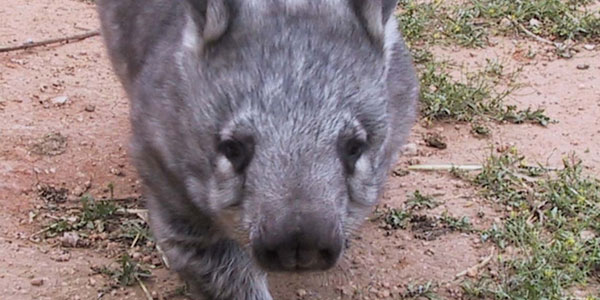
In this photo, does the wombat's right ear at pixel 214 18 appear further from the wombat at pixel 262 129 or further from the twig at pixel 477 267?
the twig at pixel 477 267

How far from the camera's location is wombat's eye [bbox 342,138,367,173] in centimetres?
306

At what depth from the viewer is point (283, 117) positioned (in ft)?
9.66

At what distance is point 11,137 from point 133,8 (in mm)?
998

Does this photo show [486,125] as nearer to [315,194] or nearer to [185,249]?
[185,249]

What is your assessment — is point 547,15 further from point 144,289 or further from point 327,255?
point 327,255

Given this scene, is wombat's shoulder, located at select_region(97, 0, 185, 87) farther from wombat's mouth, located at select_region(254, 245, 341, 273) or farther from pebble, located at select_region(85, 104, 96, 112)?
wombat's mouth, located at select_region(254, 245, 341, 273)

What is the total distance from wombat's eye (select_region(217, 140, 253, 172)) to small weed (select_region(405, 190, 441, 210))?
4.84ft

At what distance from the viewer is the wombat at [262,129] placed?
2.91 meters

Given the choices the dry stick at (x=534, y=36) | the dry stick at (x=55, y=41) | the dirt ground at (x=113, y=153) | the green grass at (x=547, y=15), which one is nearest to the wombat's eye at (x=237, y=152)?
the dirt ground at (x=113, y=153)

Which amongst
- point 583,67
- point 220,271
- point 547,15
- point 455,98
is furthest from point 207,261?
point 547,15

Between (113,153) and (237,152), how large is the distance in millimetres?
1857

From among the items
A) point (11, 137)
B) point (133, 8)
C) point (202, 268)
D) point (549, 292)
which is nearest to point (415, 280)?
point (549, 292)

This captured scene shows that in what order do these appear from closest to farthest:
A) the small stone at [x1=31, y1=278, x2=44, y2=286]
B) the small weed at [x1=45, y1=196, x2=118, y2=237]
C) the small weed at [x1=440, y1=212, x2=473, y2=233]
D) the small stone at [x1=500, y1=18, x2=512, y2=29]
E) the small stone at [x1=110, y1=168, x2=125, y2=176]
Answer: the small stone at [x1=31, y1=278, x2=44, y2=286] → the small weed at [x1=45, y1=196, x2=118, y2=237] → the small weed at [x1=440, y1=212, x2=473, y2=233] → the small stone at [x1=110, y1=168, x2=125, y2=176] → the small stone at [x1=500, y1=18, x2=512, y2=29]

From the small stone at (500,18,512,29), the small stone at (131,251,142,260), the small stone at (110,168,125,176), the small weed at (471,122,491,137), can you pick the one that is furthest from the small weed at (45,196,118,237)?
the small stone at (500,18,512,29)
